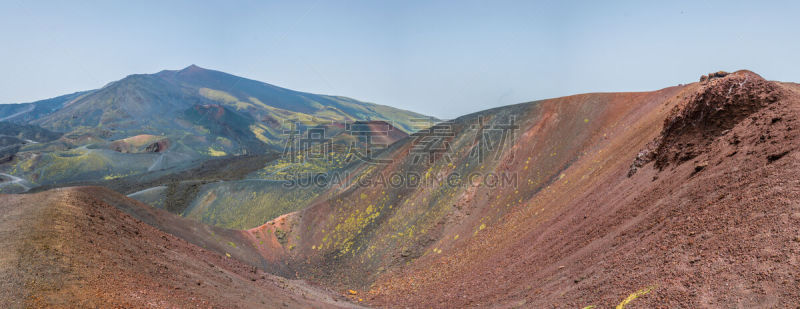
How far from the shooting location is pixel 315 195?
3388cm

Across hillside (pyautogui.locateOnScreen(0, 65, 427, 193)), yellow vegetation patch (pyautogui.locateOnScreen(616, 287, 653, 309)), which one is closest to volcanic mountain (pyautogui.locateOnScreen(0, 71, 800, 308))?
yellow vegetation patch (pyautogui.locateOnScreen(616, 287, 653, 309))

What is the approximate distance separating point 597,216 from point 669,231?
14.1 ft

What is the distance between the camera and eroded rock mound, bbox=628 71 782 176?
12072 millimetres

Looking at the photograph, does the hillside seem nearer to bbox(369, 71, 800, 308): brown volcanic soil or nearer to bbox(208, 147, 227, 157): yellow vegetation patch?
bbox(208, 147, 227, 157): yellow vegetation patch

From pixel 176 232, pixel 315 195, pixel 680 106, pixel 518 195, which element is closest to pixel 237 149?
pixel 315 195

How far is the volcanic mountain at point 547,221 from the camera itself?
7.21 meters

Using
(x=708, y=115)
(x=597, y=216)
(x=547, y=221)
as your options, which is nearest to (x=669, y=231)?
(x=597, y=216)

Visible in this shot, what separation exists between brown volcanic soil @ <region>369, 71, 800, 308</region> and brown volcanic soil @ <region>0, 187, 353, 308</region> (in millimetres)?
6956

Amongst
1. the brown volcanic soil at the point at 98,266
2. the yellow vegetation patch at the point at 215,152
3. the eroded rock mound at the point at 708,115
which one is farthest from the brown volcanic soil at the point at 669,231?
the yellow vegetation patch at the point at 215,152

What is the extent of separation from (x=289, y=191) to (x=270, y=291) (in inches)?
907

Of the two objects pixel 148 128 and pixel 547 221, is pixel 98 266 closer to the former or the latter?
pixel 547 221

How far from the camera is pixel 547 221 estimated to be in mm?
16078

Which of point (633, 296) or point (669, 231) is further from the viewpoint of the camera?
point (669, 231)

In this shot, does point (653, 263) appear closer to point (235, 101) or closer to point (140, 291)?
point (140, 291)
